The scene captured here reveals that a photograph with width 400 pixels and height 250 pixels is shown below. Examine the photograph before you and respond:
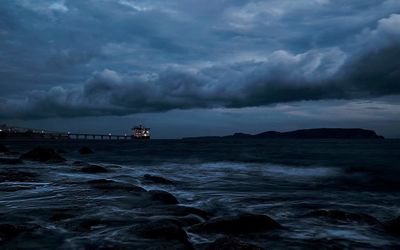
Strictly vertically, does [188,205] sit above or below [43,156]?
below

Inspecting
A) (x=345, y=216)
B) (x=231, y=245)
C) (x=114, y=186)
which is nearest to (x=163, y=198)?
(x=114, y=186)

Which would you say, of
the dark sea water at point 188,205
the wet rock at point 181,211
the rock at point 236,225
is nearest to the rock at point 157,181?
the dark sea water at point 188,205

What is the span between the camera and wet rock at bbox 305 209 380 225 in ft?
35.9

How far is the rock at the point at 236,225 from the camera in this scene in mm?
9094

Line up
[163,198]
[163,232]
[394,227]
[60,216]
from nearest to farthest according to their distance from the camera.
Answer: [163,232]
[394,227]
[60,216]
[163,198]

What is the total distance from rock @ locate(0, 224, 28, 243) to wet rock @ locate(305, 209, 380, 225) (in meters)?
8.67

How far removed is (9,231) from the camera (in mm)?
8047

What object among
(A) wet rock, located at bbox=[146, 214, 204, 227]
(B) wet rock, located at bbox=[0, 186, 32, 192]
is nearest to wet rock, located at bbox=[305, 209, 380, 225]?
(A) wet rock, located at bbox=[146, 214, 204, 227]

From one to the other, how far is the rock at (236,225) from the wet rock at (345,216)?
2690mm

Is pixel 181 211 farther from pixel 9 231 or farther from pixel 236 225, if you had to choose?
pixel 9 231

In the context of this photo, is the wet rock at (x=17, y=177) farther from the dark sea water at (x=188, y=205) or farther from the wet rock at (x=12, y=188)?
the wet rock at (x=12, y=188)

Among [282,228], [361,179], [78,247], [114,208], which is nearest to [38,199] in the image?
[114,208]

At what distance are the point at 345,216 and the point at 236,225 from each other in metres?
4.17

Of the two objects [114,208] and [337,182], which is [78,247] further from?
[337,182]
